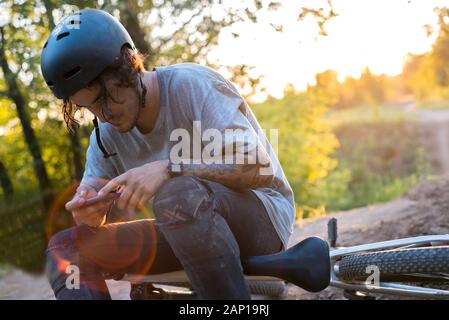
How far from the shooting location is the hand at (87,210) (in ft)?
7.45

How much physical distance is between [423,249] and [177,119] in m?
1.08

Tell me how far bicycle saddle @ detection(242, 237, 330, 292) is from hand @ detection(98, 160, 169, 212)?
0.42 meters

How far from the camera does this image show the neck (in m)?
2.40

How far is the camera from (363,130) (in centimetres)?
2128

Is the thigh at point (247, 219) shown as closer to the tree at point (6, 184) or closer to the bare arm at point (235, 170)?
the bare arm at point (235, 170)

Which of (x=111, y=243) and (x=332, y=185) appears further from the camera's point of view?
(x=332, y=185)

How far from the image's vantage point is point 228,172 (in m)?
2.17

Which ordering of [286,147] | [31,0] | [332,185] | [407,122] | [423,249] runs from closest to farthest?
[423,249] → [31,0] → [286,147] → [332,185] → [407,122]

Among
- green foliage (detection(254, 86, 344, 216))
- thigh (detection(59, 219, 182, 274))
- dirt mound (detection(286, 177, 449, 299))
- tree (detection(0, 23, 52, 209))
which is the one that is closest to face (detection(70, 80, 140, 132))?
thigh (detection(59, 219, 182, 274))

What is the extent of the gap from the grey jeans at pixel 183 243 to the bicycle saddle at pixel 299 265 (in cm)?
13

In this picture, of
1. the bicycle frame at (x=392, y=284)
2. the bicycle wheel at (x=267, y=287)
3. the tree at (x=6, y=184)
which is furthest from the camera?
the tree at (x=6, y=184)

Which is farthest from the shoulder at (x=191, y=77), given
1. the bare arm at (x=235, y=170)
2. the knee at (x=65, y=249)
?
the knee at (x=65, y=249)

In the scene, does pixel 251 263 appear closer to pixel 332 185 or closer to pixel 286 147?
pixel 286 147
